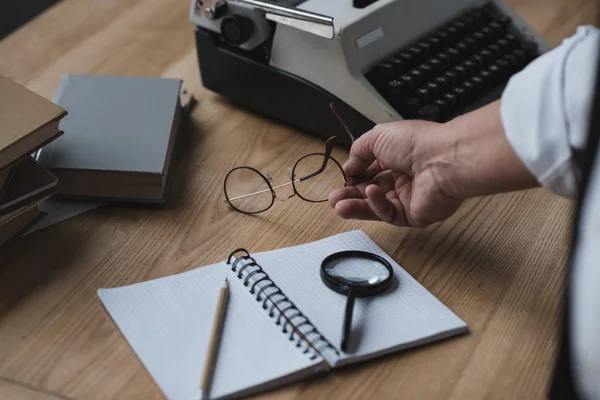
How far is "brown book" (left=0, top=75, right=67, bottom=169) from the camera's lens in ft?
3.16

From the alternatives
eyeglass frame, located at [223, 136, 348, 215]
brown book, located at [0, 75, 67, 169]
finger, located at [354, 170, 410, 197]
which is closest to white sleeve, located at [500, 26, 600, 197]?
finger, located at [354, 170, 410, 197]

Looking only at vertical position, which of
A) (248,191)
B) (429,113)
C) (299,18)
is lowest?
(248,191)

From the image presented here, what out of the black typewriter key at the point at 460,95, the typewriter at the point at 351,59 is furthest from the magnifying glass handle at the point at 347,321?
the black typewriter key at the point at 460,95

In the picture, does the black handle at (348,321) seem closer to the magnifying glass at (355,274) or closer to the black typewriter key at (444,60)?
the magnifying glass at (355,274)

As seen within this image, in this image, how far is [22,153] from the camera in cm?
98

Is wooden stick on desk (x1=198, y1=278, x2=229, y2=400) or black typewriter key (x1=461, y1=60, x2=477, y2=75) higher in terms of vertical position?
black typewriter key (x1=461, y1=60, x2=477, y2=75)

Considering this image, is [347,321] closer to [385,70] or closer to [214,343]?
[214,343]

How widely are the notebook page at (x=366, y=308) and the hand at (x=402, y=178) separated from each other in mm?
69

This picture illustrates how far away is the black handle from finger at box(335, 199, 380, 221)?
175 millimetres

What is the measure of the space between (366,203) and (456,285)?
0.56ft

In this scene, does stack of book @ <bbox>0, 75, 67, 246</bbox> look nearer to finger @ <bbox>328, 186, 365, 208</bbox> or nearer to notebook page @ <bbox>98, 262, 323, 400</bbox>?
notebook page @ <bbox>98, 262, 323, 400</bbox>

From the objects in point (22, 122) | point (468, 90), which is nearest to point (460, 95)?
point (468, 90)

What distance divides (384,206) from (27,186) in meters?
0.48

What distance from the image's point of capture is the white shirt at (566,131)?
691 mm
